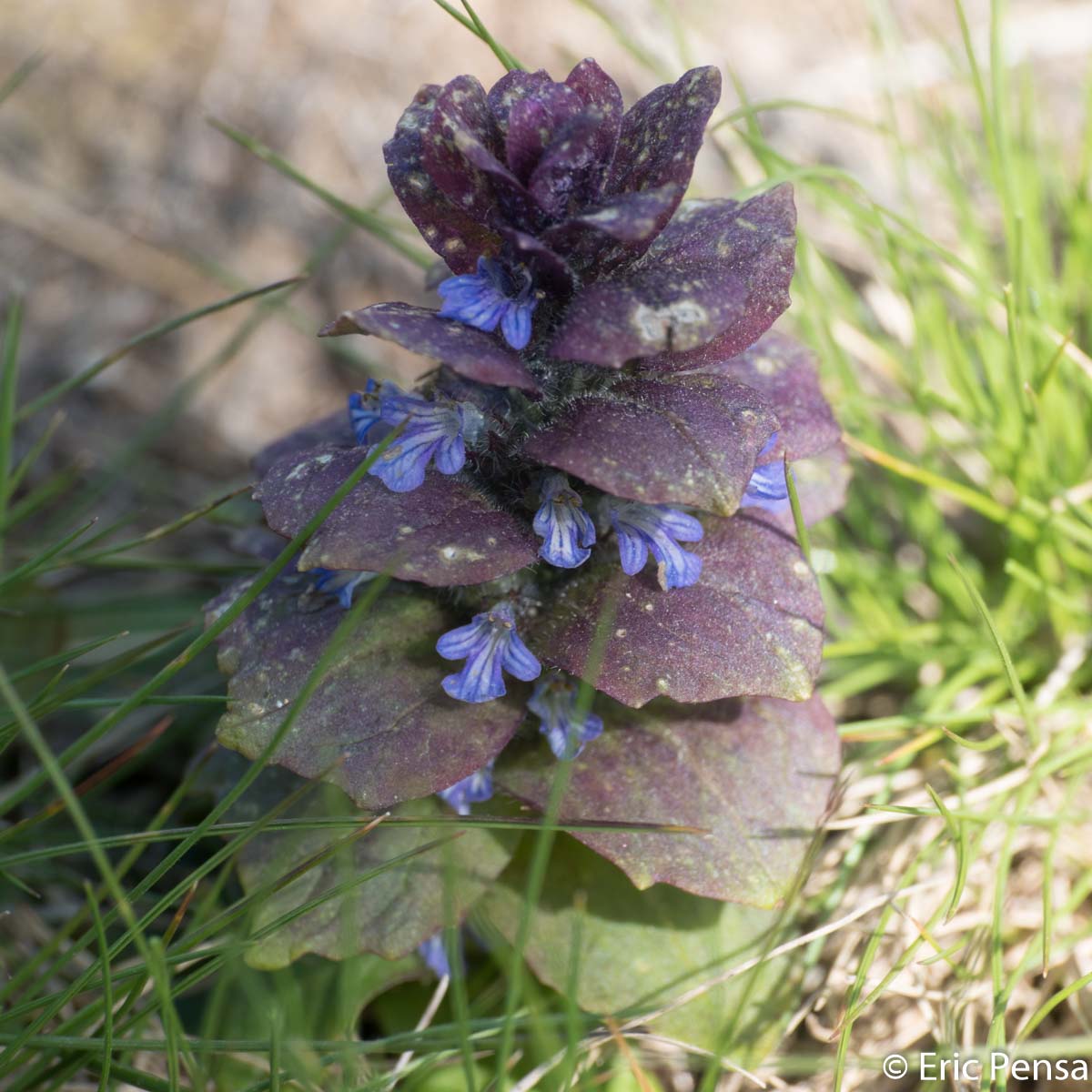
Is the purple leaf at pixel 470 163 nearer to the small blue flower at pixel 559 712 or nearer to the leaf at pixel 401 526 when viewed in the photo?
the leaf at pixel 401 526

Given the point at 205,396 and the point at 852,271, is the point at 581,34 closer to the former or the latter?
the point at 852,271

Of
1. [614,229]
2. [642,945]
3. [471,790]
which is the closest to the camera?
[614,229]

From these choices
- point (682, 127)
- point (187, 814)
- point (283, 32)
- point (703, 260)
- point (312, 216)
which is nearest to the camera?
point (682, 127)

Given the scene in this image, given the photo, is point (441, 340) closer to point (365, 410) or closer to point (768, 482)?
point (365, 410)

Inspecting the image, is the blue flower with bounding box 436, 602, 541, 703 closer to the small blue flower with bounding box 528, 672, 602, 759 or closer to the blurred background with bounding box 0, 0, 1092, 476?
the small blue flower with bounding box 528, 672, 602, 759

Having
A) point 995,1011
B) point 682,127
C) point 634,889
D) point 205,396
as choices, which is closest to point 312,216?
point 205,396

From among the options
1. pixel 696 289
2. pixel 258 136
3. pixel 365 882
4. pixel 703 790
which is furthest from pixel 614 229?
pixel 258 136

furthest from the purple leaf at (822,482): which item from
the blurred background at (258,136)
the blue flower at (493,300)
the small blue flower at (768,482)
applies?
the blurred background at (258,136)
